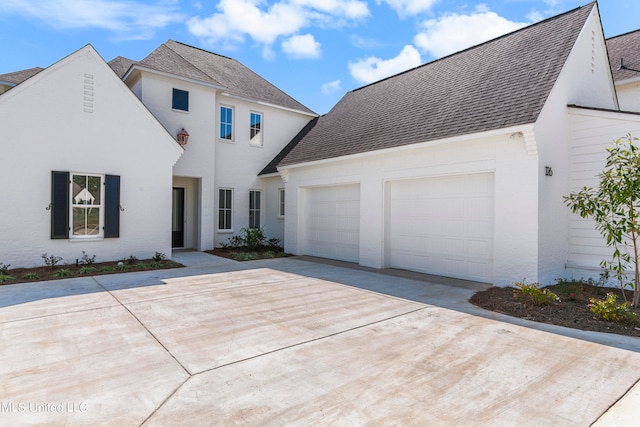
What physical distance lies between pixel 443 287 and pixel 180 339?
5532mm

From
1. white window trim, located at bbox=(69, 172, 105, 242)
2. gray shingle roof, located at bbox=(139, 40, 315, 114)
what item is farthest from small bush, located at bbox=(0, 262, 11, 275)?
gray shingle roof, located at bbox=(139, 40, 315, 114)

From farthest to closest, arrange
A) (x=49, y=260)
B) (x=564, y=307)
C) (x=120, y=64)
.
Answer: (x=120, y=64)
(x=49, y=260)
(x=564, y=307)

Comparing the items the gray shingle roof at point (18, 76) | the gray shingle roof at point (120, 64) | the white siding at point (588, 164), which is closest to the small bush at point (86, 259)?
the gray shingle roof at point (18, 76)

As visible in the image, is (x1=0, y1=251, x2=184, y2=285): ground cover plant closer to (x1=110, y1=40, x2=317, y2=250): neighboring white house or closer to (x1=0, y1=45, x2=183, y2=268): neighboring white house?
(x1=0, y1=45, x2=183, y2=268): neighboring white house

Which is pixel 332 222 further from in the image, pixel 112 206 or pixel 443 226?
pixel 112 206

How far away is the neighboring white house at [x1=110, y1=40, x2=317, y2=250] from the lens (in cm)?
1240

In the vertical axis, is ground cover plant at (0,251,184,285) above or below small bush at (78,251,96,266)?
below

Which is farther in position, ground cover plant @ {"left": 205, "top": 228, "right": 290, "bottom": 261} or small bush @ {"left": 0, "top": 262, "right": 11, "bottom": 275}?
ground cover plant @ {"left": 205, "top": 228, "right": 290, "bottom": 261}

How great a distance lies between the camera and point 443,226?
28.7 ft

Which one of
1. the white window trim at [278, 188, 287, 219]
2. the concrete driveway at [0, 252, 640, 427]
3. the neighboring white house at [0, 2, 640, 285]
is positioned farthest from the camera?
the white window trim at [278, 188, 287, 219]

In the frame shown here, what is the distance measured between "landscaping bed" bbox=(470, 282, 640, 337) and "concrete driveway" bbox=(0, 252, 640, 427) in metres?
0.36

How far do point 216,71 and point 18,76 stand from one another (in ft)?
24.3

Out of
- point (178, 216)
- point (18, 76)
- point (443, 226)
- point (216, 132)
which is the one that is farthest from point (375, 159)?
point (18, 76)

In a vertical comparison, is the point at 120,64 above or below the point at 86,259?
above
